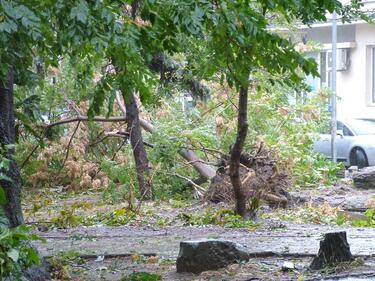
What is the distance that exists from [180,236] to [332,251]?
358 centimetres

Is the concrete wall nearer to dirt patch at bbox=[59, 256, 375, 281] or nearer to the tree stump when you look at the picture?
dirt patch at bbox=[59, 256, 375, 281]

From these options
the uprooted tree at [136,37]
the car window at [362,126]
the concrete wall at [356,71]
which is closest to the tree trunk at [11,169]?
the uprooted tree at [136,37]

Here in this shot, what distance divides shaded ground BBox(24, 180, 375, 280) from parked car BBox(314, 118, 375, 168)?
25.3 ft

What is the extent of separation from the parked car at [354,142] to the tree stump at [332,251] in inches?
645

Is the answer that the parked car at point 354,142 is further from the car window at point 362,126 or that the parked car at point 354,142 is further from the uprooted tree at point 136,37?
the uprooted tree at point 136,37

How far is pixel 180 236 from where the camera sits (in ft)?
36.3

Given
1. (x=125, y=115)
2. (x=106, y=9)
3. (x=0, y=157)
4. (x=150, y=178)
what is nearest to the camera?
(x=0, y=157)

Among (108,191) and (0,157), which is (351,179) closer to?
(108,191)

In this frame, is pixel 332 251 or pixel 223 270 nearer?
pixel 332 251

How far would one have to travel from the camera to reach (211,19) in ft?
19.8

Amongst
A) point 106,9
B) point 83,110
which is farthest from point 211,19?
point 83,110

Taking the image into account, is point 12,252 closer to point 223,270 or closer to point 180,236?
point 223,270

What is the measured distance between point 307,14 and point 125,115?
32.6ft

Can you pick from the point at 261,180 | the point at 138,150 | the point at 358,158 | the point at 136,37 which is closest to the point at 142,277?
the point at 136,37
